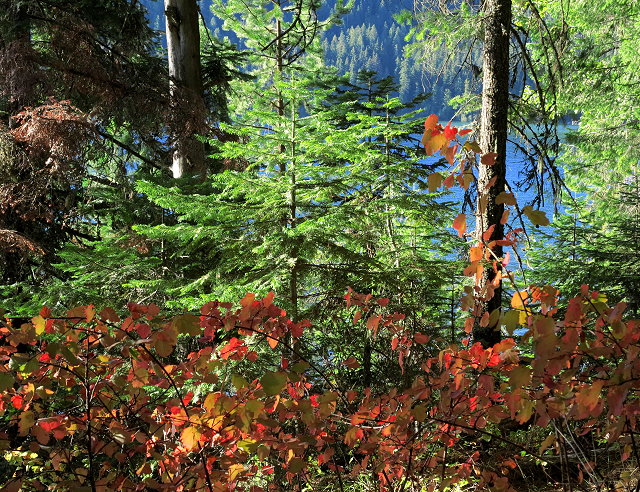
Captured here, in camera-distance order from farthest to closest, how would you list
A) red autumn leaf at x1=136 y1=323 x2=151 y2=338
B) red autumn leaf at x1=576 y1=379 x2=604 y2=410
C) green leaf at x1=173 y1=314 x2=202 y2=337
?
red autumn leaf at x1=136 y1=323 x2=151 y2=338 < green leaf at x1=173 y1=314 x2=202 y2=337 < red autumn leaf at x1=576 y1=379 x2=604 y2=410

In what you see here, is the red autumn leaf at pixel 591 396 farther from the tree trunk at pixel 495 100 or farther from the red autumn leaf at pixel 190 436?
the tree trunk at pixel 495 100

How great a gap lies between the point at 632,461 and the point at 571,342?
3.33 metres

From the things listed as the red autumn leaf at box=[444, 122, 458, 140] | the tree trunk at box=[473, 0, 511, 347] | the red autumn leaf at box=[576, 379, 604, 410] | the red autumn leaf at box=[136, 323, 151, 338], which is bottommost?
the red autumn leaf at box=[576, 379, 604, 410]

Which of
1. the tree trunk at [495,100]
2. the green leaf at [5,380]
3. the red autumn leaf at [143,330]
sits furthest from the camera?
the tree trunk at [495,100]

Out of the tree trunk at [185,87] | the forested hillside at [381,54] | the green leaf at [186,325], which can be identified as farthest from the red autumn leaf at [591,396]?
the forested hillside at [381,54]

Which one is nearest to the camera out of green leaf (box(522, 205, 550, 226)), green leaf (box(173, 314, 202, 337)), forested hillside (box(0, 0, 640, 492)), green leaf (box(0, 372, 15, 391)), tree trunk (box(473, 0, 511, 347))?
green leaf (box(0, 372, 15, 391))

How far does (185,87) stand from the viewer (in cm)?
569

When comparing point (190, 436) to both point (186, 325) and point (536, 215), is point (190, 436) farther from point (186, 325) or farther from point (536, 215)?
point (536, 215)

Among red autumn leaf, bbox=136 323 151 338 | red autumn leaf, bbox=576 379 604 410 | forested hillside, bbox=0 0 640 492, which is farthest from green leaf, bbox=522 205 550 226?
red autumn leaf, bbox=136 323 151 338

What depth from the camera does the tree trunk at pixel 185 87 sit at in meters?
5.54

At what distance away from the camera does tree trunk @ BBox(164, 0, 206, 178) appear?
5543mm

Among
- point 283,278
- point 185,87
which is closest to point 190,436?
point 283,278

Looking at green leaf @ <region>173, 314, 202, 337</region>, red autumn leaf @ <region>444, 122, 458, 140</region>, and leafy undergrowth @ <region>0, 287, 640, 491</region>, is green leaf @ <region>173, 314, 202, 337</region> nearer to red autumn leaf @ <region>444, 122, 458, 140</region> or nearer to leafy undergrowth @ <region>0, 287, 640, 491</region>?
leafy undergrowth @ <region>0, 287, 640, 491</region>

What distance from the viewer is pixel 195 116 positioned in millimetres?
5547
